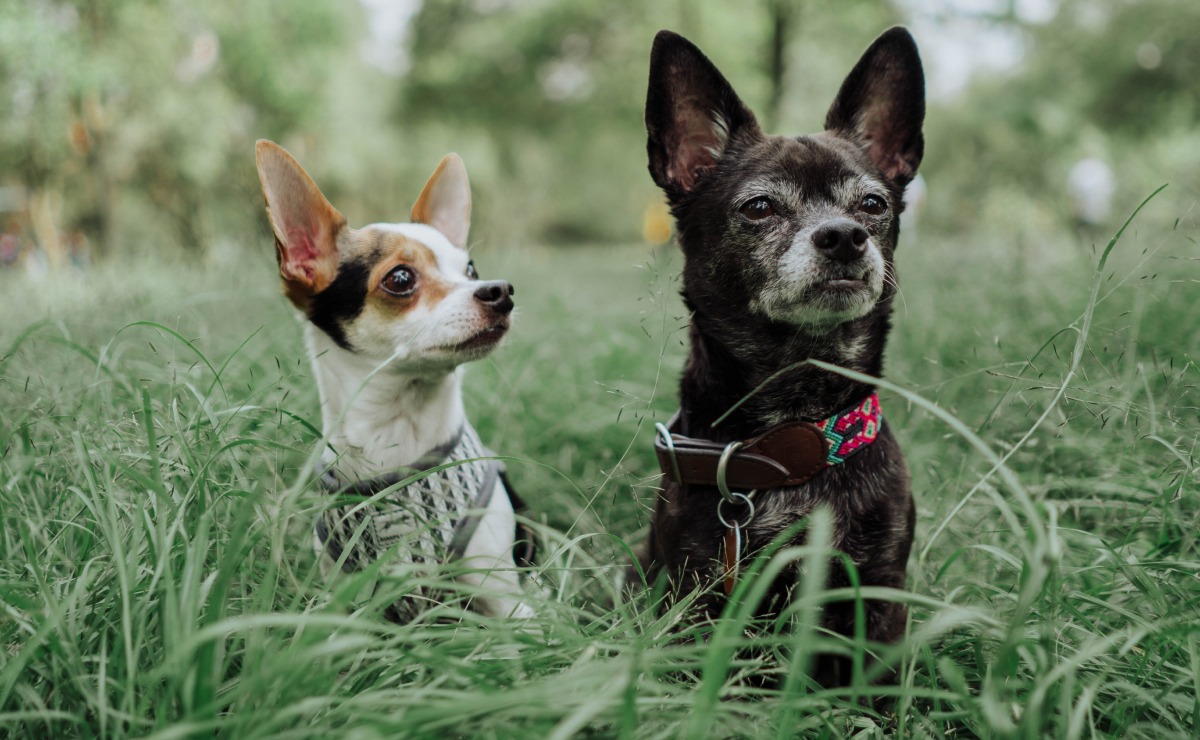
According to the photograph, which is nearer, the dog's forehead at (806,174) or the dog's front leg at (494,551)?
the dog's front leg at (494,551)

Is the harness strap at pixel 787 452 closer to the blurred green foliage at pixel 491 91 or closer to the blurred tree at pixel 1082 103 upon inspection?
the blurred green foliage at pixel 491 91

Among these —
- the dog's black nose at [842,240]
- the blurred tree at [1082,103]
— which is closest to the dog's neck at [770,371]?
the dog's black nose at [842,240]

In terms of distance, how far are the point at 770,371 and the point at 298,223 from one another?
1.47 m

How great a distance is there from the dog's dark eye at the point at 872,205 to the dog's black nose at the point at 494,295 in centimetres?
104

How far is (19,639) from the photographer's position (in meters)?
1.37

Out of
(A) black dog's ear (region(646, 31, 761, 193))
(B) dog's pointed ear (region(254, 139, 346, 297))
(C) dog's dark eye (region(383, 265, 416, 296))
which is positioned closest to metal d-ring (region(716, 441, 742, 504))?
(A) black dog's ear (region(646, 31, 761, 193))

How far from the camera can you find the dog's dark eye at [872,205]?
2.09 metres

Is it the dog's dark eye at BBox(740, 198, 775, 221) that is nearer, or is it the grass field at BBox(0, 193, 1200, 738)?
the grass field at BBox(0, 193, 1200, 738)

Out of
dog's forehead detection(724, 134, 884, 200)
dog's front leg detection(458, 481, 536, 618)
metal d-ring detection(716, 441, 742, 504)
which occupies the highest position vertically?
dog's forehead detection(724, 134, 884, 200)

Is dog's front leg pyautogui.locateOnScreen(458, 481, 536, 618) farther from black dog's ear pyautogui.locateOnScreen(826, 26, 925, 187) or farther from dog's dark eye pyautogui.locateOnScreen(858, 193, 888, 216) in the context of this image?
black dog's ear pyautogui.locateOnScreen(826, 26, 925, 187)

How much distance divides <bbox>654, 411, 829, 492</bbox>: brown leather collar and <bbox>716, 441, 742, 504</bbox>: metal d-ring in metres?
0.01

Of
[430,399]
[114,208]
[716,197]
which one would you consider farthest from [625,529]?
[114,208]

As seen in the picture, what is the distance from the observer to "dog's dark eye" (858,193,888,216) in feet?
6.85

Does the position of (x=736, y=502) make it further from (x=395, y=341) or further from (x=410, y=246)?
(x=410, y=246)
